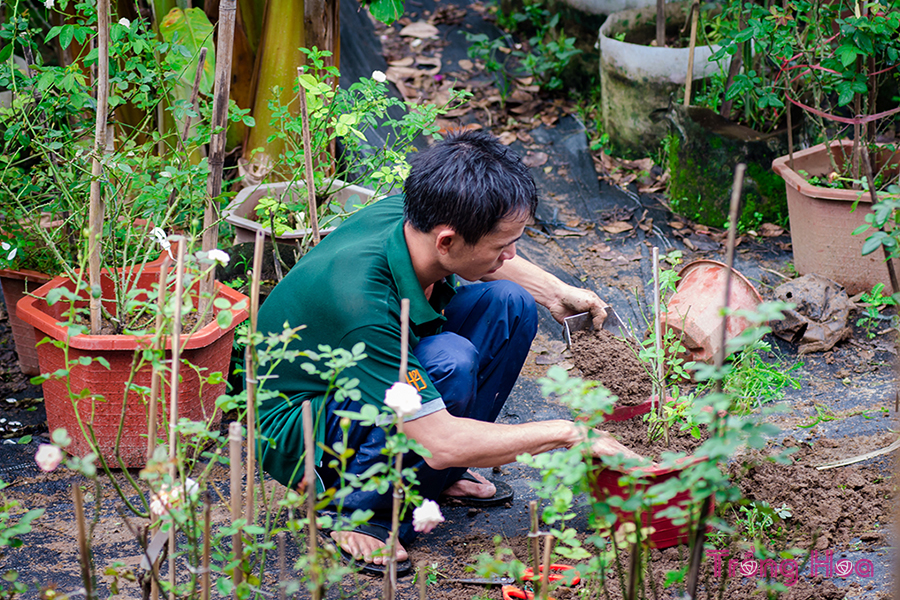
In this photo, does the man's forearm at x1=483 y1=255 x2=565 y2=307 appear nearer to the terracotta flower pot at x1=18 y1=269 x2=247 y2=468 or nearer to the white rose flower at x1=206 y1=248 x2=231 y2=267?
the terracotta flower pot at x1=18 y1=269 x2=247 y2=468

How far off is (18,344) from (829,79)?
3.36 metres

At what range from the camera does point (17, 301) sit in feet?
8.77

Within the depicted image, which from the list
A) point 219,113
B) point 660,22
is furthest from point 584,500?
point 660,22

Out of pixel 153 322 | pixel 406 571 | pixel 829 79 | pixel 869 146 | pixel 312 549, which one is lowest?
pixel 406 571

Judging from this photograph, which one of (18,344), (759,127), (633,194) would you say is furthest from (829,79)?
(18,344)

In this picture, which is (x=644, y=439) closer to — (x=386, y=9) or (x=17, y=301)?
(x=386, y=9)

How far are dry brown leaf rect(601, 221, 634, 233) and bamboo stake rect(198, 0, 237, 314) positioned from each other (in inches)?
97.1

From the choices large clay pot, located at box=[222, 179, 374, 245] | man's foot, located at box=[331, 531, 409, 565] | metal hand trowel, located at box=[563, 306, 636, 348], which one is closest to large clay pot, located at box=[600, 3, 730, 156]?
large clay pot, located at box=[222, 179, 374, 245]

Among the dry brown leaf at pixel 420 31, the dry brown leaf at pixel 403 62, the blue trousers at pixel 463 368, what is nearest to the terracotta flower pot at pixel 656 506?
the blue trousers at pixel 463 368

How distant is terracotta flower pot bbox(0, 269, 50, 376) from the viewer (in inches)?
103

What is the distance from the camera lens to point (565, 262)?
12.9 ft

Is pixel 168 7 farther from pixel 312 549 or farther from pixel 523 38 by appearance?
pixel 523 38

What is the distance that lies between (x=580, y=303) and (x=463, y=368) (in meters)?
0.58

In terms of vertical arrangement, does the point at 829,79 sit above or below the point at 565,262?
above
